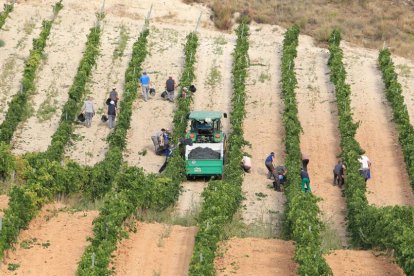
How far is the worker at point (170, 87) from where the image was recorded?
138 feet

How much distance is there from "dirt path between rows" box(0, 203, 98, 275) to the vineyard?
0.17ft

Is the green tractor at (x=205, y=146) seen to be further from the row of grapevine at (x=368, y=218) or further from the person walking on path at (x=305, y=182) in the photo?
the row of grapevine at (x=368, y=218)

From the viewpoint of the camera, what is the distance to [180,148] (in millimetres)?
36062

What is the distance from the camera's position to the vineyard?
89.9 feet

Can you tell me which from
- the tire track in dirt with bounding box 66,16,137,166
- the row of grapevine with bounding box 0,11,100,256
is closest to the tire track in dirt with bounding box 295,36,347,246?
the tire track in dirt with bounding box 66,16,137,166

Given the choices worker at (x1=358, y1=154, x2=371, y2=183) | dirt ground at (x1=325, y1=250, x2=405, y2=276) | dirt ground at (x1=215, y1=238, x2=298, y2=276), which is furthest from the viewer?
worker at (x1=358, y1=154, x2=371, y2=183)

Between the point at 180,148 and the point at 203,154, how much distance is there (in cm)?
120

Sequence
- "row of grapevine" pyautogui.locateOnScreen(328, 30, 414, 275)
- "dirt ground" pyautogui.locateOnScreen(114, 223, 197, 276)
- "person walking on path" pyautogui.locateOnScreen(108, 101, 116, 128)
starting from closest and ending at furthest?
1. "dirt ground" pyautogui.locateOnScreen(114, 223, 197, 276)
2. "row of grapevine" pyautogui.locateOnScreen(328, 30, 414, 275)
3. "person walking on path" pyautogui.locateOnScreen(108, 101, 116, 128)

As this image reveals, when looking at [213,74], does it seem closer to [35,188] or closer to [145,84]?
[145,84]

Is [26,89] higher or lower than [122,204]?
higher

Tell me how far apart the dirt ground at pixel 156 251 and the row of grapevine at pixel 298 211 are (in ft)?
9.12

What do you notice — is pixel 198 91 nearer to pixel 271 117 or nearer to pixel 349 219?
pixel 271 117

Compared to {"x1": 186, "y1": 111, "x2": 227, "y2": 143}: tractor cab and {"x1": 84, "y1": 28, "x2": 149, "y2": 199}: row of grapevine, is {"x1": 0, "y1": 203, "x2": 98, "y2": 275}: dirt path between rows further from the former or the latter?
{"x1": 186, "y1": 111, "x2": 227, "y2": 143}: tractor cab

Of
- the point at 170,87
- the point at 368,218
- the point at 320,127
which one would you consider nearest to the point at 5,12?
the point at 170,87
